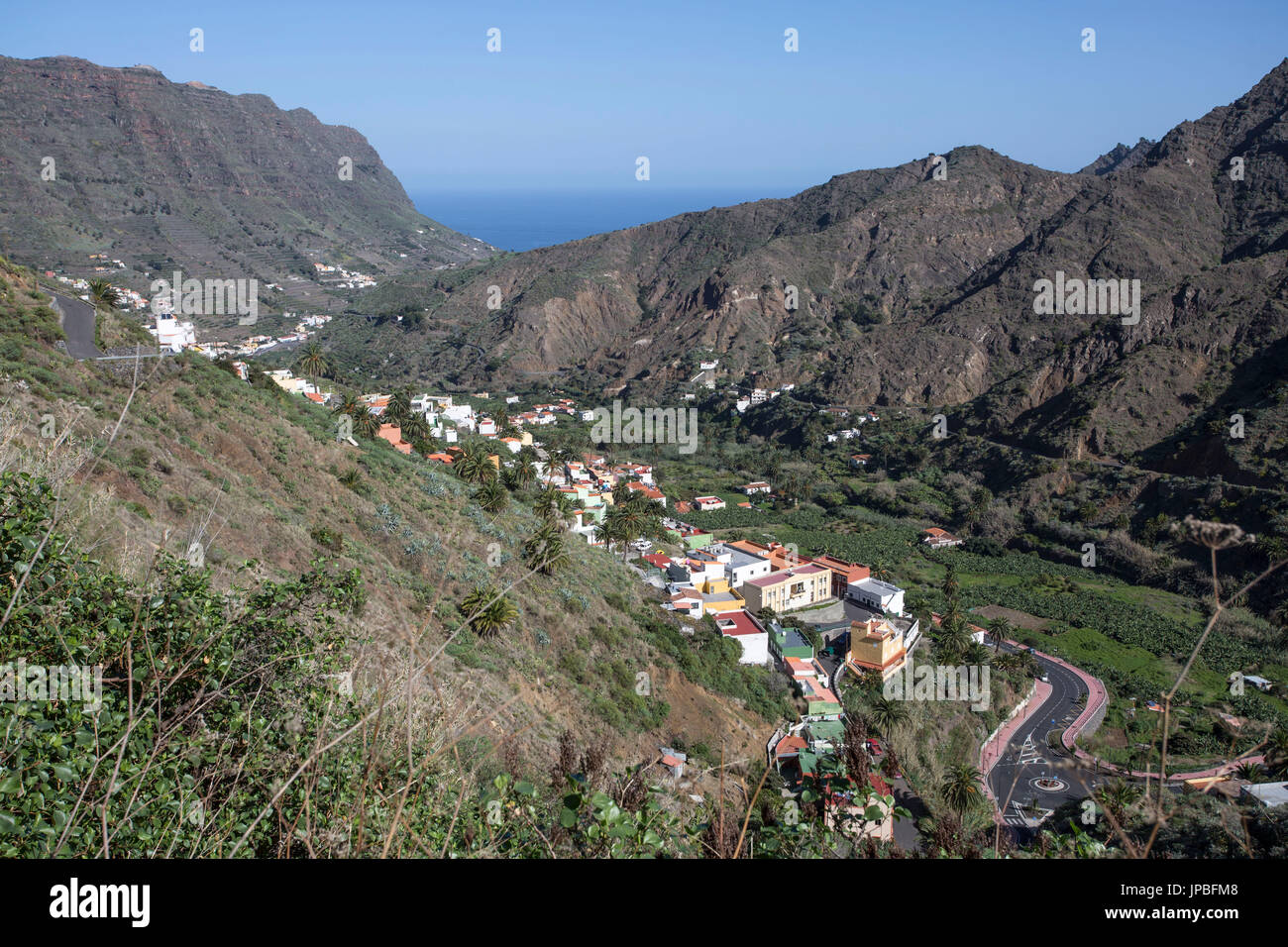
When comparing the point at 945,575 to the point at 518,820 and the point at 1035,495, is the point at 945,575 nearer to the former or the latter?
the point at 1035,495

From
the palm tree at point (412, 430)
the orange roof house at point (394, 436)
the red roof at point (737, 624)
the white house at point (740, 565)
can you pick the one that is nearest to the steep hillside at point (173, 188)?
the palm tree at point (412, 430)

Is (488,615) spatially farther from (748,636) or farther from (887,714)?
(887,714)

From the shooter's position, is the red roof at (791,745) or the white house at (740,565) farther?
the white house at (740,565)

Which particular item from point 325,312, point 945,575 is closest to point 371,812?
point 945,575

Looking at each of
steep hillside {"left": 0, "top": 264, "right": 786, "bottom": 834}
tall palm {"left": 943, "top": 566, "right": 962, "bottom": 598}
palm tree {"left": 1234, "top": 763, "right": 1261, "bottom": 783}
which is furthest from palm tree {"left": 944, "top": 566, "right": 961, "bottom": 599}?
palm tree {"left": 1234, "top": 763, "right": 1261, "bottom": 783}

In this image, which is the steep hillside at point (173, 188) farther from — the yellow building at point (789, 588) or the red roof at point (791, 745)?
the red roof at point (791, 745)
